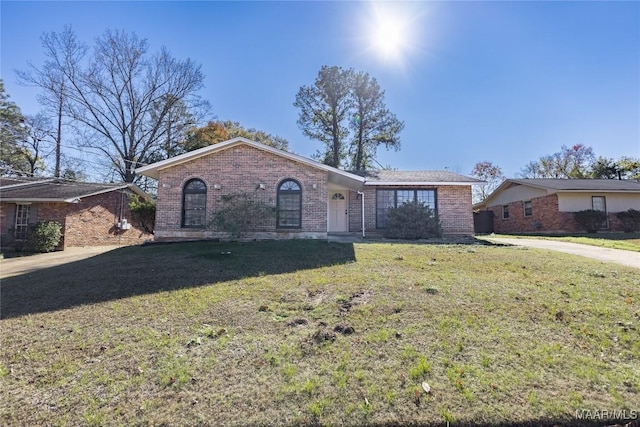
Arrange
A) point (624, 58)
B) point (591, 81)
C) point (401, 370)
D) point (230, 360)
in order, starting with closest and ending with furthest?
point (401, 370) → point (230, 360) → point (624, 58) → point (591, 81)

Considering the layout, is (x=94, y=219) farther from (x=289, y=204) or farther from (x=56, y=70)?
(x=56, y=70)

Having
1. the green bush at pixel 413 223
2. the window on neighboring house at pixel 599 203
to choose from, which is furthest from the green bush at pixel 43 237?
the window on neighboring house at pixel 599 203

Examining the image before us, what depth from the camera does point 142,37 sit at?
2927cm

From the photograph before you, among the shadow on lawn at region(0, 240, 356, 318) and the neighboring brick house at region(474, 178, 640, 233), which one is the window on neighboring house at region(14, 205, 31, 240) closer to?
the shadow on lawn at region(0, 240, 356, 318)

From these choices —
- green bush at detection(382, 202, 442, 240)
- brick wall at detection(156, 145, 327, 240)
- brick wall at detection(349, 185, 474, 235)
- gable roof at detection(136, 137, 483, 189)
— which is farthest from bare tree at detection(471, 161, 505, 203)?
brick wall at detection(156, 145, 327, 240)

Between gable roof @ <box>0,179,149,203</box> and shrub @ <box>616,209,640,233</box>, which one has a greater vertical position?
gable roof @ <box>0,179,149,203</box>

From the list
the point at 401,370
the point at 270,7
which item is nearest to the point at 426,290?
the point at 401,370

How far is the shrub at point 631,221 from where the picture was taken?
19109mm

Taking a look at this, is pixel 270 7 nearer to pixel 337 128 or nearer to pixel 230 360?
pixel 230 360

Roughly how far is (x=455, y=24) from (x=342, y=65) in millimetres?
19695

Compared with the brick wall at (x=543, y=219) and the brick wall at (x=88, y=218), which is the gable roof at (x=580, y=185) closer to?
the brick wall at (x=543, y=219)

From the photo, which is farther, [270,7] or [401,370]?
[270,7]

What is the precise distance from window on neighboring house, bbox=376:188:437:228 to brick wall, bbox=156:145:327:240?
412cm

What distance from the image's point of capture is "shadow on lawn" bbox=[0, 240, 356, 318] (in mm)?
5953
